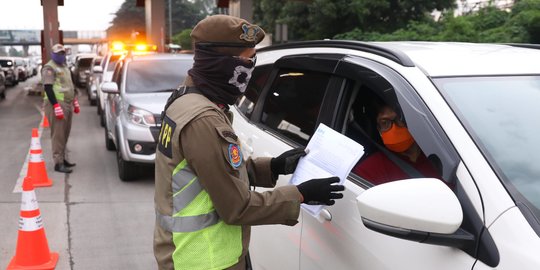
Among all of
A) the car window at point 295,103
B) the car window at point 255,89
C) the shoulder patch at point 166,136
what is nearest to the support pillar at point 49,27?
the car window at point 255,89

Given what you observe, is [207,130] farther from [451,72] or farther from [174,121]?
[451,72]

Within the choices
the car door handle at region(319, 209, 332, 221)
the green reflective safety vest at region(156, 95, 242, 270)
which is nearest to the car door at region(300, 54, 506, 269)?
the car door handle at region(319, 209, 332, 221)

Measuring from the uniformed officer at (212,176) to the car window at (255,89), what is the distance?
1272 millimetres

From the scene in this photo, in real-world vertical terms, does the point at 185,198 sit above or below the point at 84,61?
above

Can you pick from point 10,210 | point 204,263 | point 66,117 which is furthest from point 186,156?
point 66,117

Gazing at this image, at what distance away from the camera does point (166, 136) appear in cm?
204

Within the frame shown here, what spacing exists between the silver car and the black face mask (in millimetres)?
5029

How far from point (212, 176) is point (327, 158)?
0.51 meters

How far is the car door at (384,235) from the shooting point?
5.25 feet

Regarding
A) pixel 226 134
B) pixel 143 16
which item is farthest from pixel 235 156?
pixel 143 16

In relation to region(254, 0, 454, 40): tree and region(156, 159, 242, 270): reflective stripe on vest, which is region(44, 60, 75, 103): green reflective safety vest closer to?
region(156, 159, 242, 270): reflective stripe on vest

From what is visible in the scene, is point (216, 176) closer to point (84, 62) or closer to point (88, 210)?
point (88, 210)

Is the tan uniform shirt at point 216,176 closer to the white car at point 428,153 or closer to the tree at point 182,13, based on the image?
the white car at point 428,153

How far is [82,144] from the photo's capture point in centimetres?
1041
